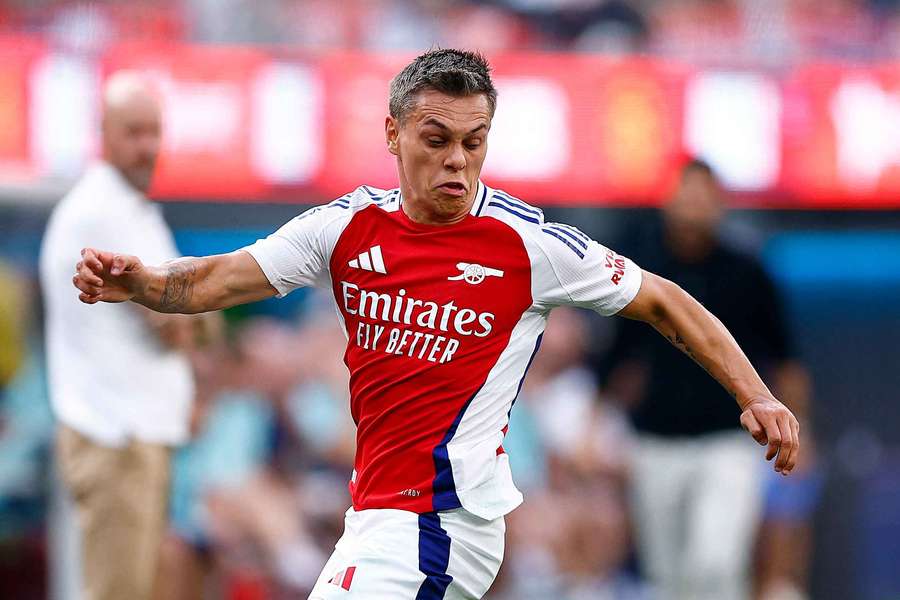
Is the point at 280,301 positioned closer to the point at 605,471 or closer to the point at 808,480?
the point at 605,471

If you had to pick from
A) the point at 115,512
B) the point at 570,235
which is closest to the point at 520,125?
the point at 115,512

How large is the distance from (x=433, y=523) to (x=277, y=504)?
540cm

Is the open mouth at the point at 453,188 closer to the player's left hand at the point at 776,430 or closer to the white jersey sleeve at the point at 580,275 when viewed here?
the white jersey sleeve at the point at 580,275

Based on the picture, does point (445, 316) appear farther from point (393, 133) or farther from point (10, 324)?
point (10, 324)

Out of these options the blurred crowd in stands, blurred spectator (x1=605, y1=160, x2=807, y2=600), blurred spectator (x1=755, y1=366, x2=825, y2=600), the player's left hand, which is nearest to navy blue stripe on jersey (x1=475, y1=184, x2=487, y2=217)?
the player's left hand

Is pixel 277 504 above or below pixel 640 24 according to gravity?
below

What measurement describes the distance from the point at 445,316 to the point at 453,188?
37 cm

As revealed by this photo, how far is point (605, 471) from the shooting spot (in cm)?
1048

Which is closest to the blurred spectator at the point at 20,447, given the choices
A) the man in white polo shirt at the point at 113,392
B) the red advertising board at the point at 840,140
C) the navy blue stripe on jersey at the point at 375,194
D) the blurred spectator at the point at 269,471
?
the blurred spectator at the point at 269,471

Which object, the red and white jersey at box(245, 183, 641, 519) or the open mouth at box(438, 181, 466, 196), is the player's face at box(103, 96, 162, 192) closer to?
the red and white jersey at box(245, 183, 641, 519)

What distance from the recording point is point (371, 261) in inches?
177

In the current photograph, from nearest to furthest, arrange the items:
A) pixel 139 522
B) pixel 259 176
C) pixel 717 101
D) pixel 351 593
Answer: pixel 351 593, pixel 139 522, pixel 259 176, pixel 717 101

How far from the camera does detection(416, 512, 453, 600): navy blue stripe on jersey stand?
4336 mm

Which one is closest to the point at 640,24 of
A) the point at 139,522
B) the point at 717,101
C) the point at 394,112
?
the point at 717,101
